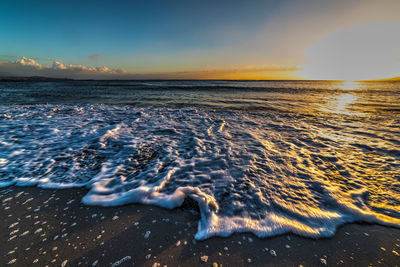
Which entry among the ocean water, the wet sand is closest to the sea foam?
the ocean water

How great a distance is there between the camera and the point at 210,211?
2.40 m

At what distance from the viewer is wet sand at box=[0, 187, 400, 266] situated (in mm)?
1737

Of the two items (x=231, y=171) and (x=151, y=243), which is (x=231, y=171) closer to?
(x=231, y=171)

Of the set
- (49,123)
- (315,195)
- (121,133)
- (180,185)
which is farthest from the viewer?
(49,123)

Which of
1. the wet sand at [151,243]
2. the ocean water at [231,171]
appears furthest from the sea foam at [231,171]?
the wet sand at [151,243]

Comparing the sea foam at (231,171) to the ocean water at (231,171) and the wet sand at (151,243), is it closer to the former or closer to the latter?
the ocean water at (231,171)

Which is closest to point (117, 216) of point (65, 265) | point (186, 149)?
point (65, 265)

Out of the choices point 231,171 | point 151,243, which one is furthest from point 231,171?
point 151,243

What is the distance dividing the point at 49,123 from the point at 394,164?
464 inches

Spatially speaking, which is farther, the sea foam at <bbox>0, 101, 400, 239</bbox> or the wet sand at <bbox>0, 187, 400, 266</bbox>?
the sea foam at <bbox>0, 101, 400, 239</bbox>

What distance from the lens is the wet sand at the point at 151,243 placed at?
1737mm

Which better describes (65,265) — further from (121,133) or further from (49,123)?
(49,123)

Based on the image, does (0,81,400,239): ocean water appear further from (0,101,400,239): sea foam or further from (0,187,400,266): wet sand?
(0,187,400,266): wet sand

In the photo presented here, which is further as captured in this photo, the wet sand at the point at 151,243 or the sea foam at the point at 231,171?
the sea foam at the point at 231,171
